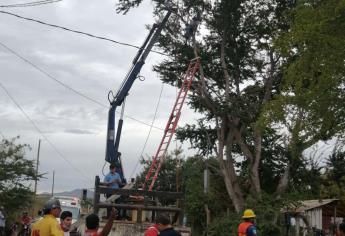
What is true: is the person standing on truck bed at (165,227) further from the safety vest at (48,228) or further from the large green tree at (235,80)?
the large green tree at (235,80)

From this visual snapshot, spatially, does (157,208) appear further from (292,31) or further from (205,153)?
(205,153)

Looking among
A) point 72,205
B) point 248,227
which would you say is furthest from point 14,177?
point 248,227

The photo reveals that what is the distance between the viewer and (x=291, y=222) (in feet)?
83.7

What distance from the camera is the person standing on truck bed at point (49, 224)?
279 inches

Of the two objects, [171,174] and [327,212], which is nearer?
[327,212]

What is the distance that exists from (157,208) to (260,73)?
15.7m

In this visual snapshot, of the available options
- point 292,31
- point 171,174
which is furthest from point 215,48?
point 171,174

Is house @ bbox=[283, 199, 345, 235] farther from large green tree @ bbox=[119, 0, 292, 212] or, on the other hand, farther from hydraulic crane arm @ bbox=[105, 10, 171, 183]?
hydraulic crane arm @ bbox=[105, 10, 171, 183]

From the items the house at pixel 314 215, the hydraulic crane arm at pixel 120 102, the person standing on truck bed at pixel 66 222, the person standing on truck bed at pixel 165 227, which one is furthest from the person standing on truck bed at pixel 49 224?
the house at pixel 314 215

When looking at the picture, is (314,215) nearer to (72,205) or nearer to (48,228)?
(72,205)

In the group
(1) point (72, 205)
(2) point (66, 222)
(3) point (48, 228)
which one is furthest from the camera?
(1) point (72, 205)

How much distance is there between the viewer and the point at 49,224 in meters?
7.09

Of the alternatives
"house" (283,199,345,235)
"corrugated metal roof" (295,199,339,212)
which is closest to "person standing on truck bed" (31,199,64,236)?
"house" (283,199,345,235)

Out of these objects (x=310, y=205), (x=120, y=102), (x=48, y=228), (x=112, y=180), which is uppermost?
(x=120, y=102)
